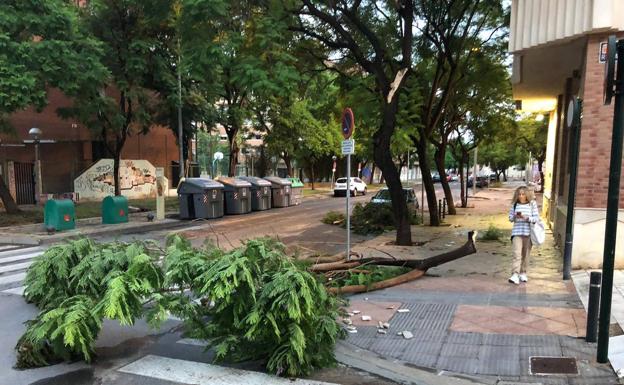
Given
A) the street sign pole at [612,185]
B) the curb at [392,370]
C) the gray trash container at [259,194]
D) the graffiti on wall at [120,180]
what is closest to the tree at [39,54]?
the gray trash container at [259,194]

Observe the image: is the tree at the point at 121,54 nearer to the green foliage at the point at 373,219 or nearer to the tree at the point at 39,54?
the tree at the point at 39,54

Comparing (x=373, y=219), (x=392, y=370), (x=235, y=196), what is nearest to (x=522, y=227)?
(x=392, y=370)

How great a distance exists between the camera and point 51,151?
2641 cm

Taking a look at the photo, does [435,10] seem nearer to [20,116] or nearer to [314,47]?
[314,47]

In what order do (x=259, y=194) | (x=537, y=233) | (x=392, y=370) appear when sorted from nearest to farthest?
(x=392, y=370) < (x=537, y=233) < (x=259, y=194)

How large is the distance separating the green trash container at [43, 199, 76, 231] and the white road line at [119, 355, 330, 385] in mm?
11450

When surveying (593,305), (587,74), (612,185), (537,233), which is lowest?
(593,305)

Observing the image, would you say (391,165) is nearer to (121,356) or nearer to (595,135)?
(595,135)

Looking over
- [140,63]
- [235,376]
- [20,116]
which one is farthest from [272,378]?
[20,116]

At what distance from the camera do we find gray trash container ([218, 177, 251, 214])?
72.3ft

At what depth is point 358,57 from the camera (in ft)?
39.9

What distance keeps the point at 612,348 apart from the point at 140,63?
1887cm

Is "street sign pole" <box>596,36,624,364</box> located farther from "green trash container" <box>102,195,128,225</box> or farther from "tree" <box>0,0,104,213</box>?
"green trash container" <box>102,195,128,225</box>

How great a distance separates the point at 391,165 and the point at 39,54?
1084 cm
